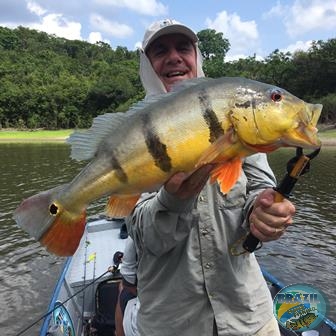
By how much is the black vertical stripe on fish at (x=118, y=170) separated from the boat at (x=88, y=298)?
393 cm

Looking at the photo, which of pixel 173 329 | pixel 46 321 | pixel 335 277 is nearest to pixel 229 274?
pixel 173 329

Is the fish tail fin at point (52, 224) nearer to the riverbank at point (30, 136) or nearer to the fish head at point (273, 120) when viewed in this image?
the fish head at point (273, 120)

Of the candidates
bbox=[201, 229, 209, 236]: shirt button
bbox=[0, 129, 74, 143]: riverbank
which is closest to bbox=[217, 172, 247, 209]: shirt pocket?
bbox=[201, 229, 209, 236]: shirt button

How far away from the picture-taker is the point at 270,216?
2357mm

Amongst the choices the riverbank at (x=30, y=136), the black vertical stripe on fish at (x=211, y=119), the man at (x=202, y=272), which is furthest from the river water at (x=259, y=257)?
the riverbank at (x=30, y=136)

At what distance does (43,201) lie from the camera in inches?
95.3

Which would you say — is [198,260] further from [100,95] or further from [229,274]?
[100,95]

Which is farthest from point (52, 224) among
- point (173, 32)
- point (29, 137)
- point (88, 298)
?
point (29, 137)

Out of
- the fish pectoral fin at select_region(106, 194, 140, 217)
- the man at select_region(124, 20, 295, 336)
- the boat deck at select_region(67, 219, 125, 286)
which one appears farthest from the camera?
the boat deck at select_region(67, 219, 125, 286)

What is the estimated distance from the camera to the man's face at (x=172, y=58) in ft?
10.2

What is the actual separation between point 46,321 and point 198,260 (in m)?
3.78

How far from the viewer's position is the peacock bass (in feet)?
7.00

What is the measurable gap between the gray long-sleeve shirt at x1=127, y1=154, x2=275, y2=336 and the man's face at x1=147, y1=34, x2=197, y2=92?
87 centimetres

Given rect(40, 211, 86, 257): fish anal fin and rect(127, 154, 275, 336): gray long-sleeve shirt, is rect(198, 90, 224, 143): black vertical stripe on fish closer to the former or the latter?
rect(127, 154, 275, 336): gray long-sleeve shirt
